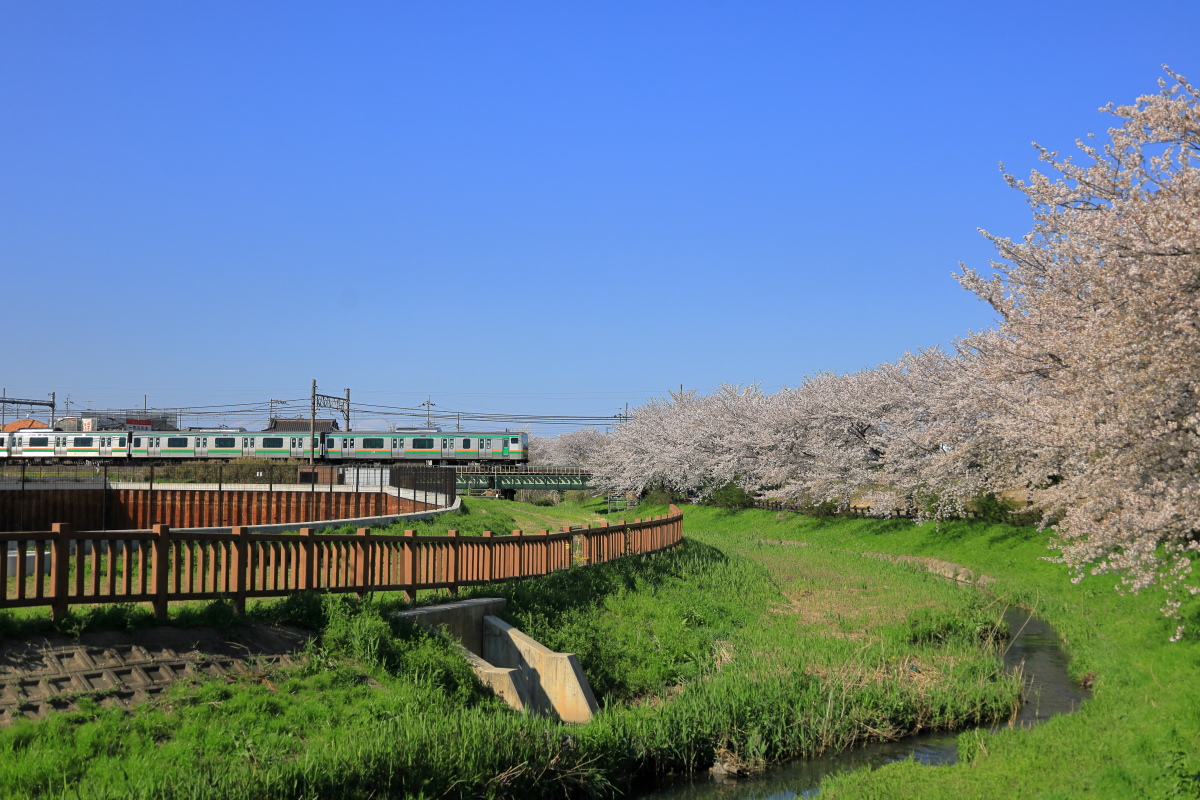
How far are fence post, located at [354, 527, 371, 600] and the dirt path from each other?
6.58ft

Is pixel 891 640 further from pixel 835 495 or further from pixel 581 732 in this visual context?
pixel 835 495

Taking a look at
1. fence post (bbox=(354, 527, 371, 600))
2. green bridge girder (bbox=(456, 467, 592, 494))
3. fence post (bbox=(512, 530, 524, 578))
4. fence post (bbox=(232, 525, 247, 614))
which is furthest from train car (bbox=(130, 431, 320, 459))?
fence post (bbox=(232, 525, 247, 614))

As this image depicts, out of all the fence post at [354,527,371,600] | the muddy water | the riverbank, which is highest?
the fence post at [354,527,371,600]

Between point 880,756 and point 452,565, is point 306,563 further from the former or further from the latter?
point 880,756

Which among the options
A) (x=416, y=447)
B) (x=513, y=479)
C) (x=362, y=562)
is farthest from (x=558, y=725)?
(x=416, y=447)

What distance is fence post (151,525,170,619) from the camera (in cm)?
905

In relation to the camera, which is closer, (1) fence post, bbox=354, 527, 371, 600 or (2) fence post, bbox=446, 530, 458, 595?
(1) fence post, bbox=354, 527, 371, 600

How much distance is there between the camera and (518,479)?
60406 mm

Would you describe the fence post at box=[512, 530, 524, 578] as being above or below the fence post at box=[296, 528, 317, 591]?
below

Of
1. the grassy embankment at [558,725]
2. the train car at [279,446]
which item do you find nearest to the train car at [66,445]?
the train car at [279,446]

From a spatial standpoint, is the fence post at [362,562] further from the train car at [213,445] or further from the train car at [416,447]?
the train car at [213,445]

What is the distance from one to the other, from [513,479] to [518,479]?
1.81 feet

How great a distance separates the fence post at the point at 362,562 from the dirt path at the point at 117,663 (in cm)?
201

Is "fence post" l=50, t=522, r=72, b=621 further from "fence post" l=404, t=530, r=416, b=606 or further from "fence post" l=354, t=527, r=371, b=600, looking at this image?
"fence post" l=404, t=530, r=416, b=606
